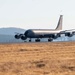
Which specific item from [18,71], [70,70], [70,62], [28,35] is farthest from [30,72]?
[28,35]

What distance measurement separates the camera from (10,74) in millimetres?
26797

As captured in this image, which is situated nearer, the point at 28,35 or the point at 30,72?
the point at 30,72

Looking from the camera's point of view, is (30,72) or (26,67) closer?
(30,72)

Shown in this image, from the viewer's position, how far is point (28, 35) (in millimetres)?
99938

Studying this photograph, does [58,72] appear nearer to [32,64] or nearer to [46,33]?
[32,64]

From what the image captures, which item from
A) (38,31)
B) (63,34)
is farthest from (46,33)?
(63,34)

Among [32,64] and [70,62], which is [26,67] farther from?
[70,62]

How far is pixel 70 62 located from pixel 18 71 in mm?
8280

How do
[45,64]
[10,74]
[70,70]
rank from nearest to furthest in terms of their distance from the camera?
[10,74] < [70,70] < [45,64]

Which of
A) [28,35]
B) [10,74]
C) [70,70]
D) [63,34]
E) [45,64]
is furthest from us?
[63,34]

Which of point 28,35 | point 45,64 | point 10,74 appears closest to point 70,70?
point 45,64

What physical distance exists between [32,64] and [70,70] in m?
5.18

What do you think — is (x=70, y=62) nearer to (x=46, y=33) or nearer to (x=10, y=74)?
(x=10, y=74)

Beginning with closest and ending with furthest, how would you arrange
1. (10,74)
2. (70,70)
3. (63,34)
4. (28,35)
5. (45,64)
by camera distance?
(10,74)
(70,70)
(45,64)
(28,35)
(63,34)
